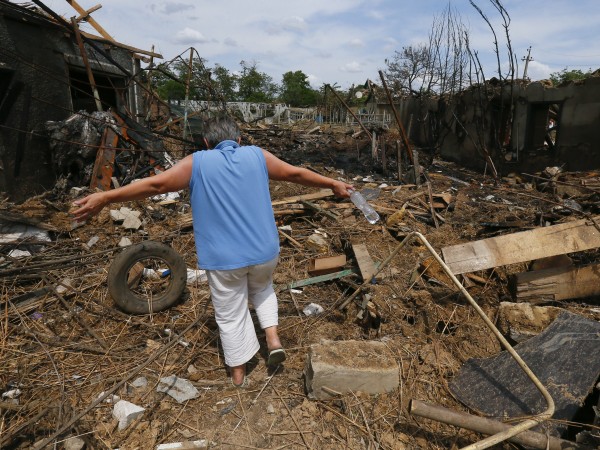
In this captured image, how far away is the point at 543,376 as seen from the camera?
260cm

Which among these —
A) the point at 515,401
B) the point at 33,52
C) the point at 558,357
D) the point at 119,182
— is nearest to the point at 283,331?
the point at 515,401

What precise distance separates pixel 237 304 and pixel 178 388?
0.71m

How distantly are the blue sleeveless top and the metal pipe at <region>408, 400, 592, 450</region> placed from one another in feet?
4.19

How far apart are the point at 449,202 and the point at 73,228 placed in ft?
20.2

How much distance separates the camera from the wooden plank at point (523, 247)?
11.9ft

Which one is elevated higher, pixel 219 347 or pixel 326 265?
pixel 326 265

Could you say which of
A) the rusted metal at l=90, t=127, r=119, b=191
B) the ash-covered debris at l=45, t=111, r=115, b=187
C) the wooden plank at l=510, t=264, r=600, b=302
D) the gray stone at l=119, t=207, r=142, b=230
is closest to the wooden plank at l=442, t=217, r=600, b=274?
the wooden plank at l=510, t=264, r=600, b=302

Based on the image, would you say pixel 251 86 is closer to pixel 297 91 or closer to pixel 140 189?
pixel 297 91

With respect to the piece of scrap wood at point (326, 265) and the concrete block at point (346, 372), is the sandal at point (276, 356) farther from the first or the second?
the piece of scrap wood at point (326, 265)

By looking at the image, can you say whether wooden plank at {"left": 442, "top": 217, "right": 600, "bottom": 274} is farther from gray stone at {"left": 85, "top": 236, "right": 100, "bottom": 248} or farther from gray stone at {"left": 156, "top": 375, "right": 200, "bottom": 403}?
gray stone at {"left": 85, "top": 236, "right": 100, "bottom": 248}

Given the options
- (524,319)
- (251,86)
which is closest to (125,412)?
(524,319)

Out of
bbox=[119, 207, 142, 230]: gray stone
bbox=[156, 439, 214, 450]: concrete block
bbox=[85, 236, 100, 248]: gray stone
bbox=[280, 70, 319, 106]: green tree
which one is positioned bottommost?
bbox=[156, 439, 214, 450]: concrete block

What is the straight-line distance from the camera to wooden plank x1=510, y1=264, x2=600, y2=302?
3.65 m

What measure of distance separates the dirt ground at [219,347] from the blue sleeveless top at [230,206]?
3.18 feet
